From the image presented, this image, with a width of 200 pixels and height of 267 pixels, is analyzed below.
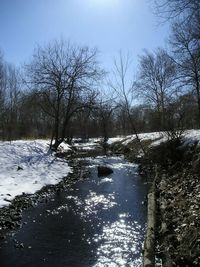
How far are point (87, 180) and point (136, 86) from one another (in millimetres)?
30123

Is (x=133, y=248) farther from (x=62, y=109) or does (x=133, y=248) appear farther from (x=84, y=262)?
(x=62, y=109)

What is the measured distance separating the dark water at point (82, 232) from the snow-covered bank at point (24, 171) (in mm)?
1663

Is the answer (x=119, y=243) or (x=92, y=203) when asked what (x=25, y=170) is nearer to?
(x=92, y=203)

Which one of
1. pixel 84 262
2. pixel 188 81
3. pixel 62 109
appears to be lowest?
pixel 84 262

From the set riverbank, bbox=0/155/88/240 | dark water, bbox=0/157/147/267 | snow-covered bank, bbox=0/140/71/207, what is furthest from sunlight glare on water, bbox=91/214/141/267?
snow-covered bank, bbox=0/140/71/207

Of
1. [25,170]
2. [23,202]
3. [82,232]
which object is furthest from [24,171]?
[82,232]

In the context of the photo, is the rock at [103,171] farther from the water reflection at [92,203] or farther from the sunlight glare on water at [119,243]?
the sunlight glare on water at [119,243]

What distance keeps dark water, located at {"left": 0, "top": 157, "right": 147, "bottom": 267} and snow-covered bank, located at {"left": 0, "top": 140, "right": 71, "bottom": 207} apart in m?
1.66

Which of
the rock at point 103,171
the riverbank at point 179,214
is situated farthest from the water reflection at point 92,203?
the rock at point 103,171

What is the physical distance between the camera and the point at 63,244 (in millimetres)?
9172

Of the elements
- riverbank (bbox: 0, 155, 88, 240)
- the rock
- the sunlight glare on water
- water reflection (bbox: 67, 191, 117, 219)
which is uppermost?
the rock

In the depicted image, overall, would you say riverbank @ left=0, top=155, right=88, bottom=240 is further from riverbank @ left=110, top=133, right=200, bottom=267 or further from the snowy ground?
riverbank @ left=110, top=133, right=200, bottom=267

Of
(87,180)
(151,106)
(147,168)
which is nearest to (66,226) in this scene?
(87,180)

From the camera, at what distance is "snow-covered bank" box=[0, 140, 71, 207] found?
14.9 m
